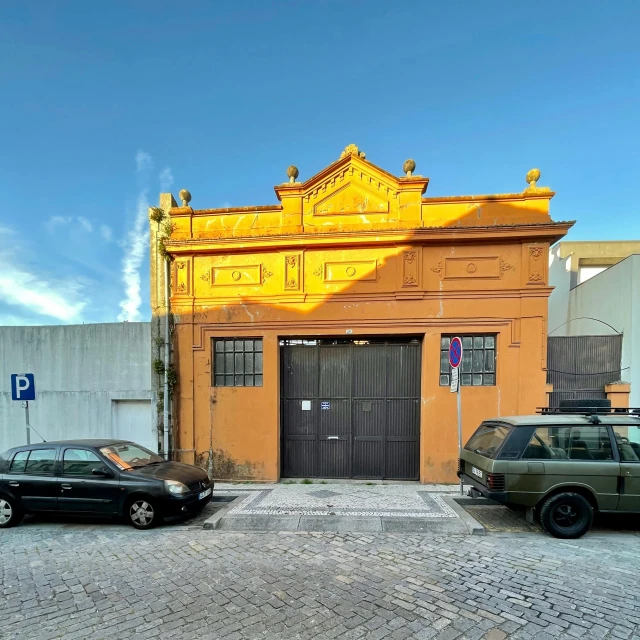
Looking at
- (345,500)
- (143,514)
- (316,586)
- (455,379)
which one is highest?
(455,379)

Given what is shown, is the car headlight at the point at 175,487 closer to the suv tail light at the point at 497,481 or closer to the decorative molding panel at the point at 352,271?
the suv tail light at the point at 497,481

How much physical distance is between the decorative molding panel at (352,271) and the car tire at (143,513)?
535cm

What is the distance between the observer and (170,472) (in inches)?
229

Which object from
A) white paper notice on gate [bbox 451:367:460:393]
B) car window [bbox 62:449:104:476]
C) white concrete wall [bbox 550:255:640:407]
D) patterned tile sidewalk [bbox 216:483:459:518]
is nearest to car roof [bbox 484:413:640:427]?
white paper notice on gate [bbox 451:367:460:393]

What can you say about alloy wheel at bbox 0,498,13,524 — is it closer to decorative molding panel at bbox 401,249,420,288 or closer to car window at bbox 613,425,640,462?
decorative molding panel at bbox 401,249,420,288

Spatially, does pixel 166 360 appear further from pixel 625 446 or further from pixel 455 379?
pixel 625 446

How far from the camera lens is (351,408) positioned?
806 centimetres

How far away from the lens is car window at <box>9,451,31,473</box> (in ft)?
19.0

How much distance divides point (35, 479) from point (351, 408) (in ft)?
19.3

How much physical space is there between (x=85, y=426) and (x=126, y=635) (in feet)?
23.3

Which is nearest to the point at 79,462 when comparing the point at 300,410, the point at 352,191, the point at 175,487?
the point at 175,487

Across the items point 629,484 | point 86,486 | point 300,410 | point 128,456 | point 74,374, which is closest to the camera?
point 629,484

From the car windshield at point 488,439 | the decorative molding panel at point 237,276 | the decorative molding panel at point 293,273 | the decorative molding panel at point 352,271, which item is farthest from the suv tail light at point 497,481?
the decorative molding panel at point 237,276

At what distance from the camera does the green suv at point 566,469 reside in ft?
16.6
